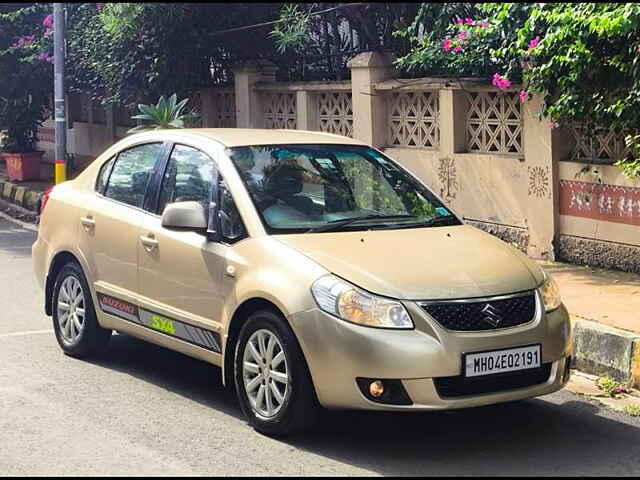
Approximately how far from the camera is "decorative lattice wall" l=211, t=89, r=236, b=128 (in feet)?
55.8

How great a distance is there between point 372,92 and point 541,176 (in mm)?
2895

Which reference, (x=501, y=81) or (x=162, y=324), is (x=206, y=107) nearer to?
(x=501, y=81)

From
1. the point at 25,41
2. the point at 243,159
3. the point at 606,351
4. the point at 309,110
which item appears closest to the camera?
the point at 243,159

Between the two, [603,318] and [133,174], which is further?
[603,318]

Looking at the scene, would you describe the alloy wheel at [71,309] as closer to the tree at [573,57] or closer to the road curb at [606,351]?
the road curb at [606,351]

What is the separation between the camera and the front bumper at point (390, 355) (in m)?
5.68

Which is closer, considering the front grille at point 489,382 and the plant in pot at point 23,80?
the front grille at point 489,382

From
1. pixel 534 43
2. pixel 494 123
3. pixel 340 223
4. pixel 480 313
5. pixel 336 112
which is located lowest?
pixel 480 313

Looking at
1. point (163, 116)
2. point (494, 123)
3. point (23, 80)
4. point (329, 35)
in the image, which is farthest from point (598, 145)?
point (23, 80)

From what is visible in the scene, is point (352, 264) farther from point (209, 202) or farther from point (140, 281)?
point (140, 281)

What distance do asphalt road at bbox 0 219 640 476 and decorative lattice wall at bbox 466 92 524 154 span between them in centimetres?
496

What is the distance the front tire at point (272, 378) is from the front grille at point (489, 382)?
2.17ft

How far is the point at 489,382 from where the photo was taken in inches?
231

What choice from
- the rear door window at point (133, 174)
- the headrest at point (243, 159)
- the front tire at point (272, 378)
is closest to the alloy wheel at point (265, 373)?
the front tire at point (272, 378)
